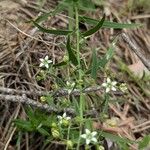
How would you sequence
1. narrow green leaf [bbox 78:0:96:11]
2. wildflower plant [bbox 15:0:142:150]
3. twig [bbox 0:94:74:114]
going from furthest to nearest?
narrow green leaf [bbox 78:0:96:11] → twig [bbox 0:94:74:114] → wildflower plant [bbox 15:0:142:150]

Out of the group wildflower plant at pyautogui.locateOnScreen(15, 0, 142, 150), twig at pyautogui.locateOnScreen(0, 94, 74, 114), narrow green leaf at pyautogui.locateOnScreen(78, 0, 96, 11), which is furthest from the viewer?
narrow green leaf at pyautogui.locateOnScreen(78, 0, 96, 11)

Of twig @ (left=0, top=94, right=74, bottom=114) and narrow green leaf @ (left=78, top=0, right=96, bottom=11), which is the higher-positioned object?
narrow green leaf @ (left=78, top=0, right=96, bottom=11)

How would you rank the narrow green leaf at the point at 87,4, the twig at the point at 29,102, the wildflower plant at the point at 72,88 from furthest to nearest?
the narrow green leaf at the point at 87,4, the twig at the point at 29,102, the wildflower plant at the point at 72,88

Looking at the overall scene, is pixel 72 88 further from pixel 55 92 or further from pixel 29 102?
pixel 29 102

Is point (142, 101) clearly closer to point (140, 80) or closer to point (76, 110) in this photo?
point (140, 80)

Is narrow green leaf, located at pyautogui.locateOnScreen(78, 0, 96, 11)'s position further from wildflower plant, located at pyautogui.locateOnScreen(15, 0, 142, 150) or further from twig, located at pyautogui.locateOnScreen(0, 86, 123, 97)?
twig, located at pyautogui.locateOnScreen(0, 86, 123, 97)

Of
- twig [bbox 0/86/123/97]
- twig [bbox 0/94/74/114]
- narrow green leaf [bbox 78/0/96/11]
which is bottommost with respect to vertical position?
twig [bbox 0/94/74/114]

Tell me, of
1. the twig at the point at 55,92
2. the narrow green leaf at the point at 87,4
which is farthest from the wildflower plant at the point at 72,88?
the narrow green leaf at the point at 87,4

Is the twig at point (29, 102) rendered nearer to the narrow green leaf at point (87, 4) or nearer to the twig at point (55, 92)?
the twig at point (55, 92)

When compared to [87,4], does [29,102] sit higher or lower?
lower

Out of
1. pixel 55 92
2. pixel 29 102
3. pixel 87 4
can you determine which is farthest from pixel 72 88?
pixel 87 4

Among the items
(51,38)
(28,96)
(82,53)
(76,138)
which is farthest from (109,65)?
(76,138)

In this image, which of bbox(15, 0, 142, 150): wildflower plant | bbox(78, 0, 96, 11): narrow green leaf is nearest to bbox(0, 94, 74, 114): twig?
bbox(15, 0, 142, 150): wildflower plant
